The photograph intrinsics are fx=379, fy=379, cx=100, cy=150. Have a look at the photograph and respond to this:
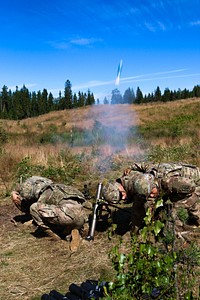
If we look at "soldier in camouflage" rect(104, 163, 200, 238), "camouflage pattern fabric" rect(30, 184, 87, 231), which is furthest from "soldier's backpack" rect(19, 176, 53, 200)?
"soldier in camouflage" rect(104, 163, 200, 238)

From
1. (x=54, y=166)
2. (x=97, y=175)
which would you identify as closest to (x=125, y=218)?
(x=97, y=175)

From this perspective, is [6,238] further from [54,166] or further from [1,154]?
[1,154]

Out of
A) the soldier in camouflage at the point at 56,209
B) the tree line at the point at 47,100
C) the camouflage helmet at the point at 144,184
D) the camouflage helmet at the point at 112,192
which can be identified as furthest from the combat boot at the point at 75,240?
the tree line at the point at 47,100

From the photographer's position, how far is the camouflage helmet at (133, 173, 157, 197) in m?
5.17

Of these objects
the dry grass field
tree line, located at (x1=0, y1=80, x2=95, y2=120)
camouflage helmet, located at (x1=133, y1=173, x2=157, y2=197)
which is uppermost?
tree line, located at (x1=0, y1=80, x2=95, y2=120)

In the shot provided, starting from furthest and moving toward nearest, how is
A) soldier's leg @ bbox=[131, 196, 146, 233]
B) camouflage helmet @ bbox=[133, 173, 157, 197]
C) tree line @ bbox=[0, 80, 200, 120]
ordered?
tree line @ bbox=[0, 80, 200, 120]
soldier's leg @ bbox=[131, 196, 146, 233]
camouflage helmet @ bbox=[133, 173, 157, 197]

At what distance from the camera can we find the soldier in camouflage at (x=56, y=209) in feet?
18.8

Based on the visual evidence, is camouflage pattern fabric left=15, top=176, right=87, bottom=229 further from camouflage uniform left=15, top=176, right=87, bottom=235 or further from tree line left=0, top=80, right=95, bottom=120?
tree line left=0, top=80, right=95, bottom=120

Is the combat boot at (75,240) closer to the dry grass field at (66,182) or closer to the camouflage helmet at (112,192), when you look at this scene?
the dry grass field at (66,182)

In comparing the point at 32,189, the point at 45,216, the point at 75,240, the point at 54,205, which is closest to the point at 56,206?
the point at 54,205

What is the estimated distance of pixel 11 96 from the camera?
87.2 m

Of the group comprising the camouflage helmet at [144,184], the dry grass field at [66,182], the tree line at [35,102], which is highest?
the tree line at [35,102]

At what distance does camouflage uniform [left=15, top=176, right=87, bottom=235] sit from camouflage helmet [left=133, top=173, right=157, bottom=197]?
110cm

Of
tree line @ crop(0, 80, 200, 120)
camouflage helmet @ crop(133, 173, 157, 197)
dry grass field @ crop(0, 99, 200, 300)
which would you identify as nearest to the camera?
dry grass field @ crop(0, 99, 200, 300)
